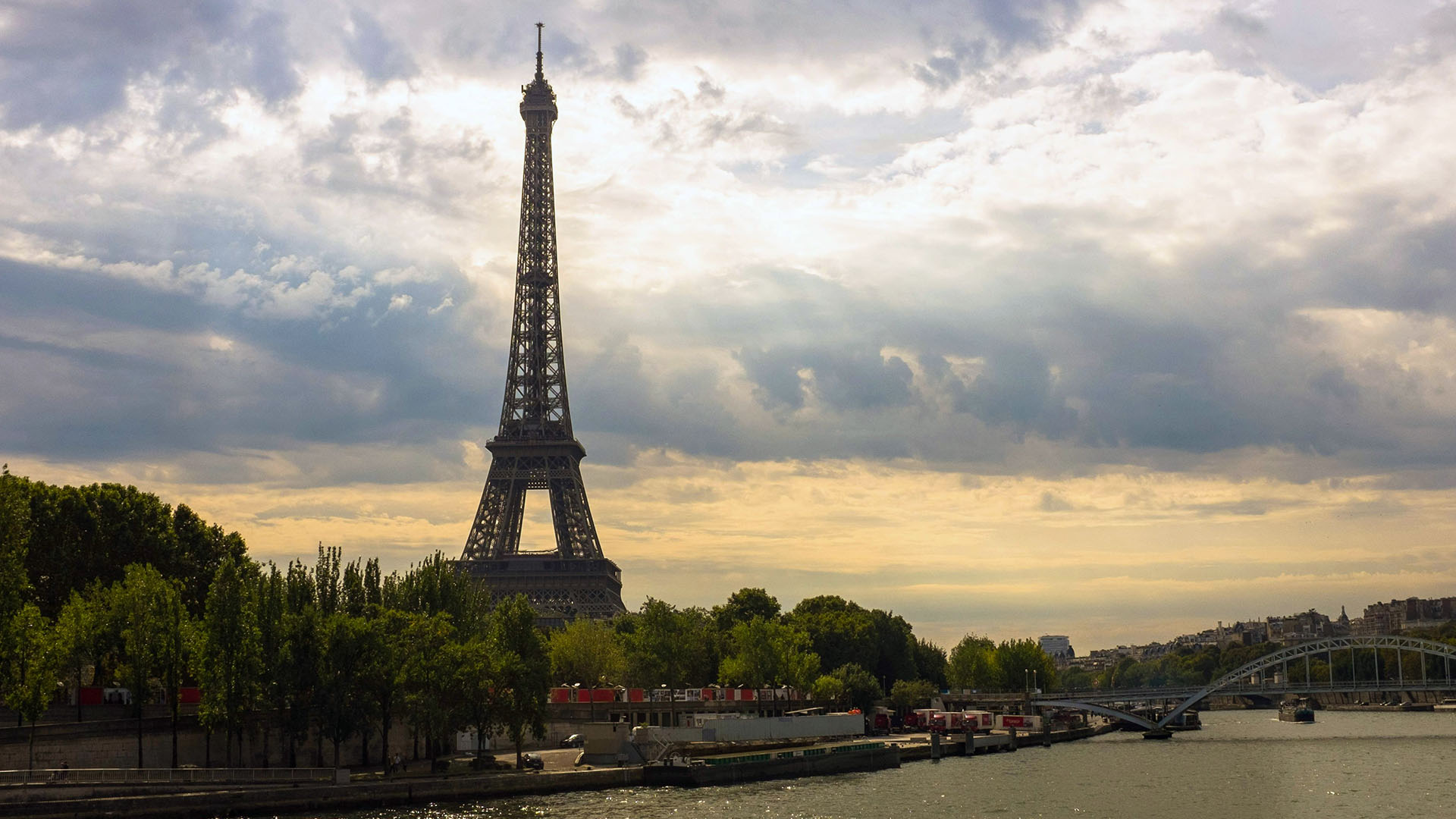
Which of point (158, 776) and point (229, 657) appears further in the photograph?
point (229, 657)

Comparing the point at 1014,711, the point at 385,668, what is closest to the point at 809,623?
the point at 1014,711

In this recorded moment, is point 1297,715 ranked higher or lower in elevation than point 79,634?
lower

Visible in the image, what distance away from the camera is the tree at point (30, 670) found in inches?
2269

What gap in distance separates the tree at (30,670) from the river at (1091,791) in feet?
45.5

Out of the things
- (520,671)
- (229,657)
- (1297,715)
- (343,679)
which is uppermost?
(229,657)

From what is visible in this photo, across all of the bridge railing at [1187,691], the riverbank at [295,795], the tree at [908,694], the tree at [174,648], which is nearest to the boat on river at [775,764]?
the riverbank at [295,795]

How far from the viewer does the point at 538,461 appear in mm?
148500

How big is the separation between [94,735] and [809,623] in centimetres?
8617

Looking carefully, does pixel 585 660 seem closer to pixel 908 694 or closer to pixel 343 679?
pixel 908 694

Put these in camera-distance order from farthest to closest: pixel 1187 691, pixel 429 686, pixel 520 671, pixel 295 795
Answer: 1. pixel 1187 691
2. pixel 520 671
3. pixel 429 686
4. pixel 295 795

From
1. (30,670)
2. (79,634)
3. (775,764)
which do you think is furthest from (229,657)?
(775,764)

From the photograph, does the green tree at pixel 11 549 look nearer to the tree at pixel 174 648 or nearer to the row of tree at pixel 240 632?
the row of tree at pixel 240 632

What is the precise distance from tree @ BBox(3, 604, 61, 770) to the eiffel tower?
8019cm

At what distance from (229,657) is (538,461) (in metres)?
83.9
